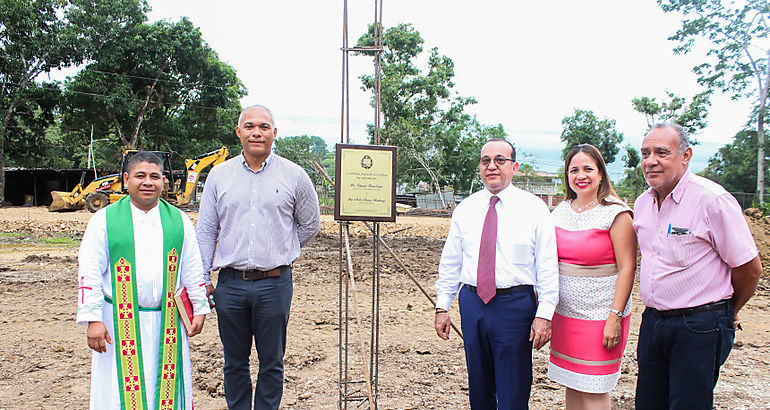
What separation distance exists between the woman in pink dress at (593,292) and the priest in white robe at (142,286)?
6.45ft

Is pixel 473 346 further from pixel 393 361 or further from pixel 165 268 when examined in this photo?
pixel 393 361

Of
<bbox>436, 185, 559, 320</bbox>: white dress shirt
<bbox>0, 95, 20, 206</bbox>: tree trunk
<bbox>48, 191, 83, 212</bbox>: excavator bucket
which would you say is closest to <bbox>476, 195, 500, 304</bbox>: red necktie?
<bbox>436, 185, 559, 320</bbox>: white dress shirt

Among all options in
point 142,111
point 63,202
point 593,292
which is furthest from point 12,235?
point 593,292

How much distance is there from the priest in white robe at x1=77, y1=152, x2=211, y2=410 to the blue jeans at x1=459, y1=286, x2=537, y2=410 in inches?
58.1

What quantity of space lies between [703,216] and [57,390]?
4.54 m

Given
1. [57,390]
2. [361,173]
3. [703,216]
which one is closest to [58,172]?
[57,390]

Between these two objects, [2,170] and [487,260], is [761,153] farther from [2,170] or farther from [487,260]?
[2,170]

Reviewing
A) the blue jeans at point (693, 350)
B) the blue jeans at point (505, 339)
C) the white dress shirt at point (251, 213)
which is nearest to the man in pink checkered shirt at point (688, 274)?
the blue jeans at point (693, 350)

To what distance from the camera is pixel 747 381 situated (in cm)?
441

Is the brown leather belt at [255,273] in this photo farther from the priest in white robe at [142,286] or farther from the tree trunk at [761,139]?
the tree trunk at [761,139]

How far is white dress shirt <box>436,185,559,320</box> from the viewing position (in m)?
2.66

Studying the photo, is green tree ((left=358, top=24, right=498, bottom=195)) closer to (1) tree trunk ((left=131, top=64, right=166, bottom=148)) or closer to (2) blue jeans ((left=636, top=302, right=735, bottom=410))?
(1) tree trunk ((left=131, top=64, right=166, bottom=148))

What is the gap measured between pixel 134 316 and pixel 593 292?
2.38 m

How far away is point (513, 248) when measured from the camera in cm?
268
